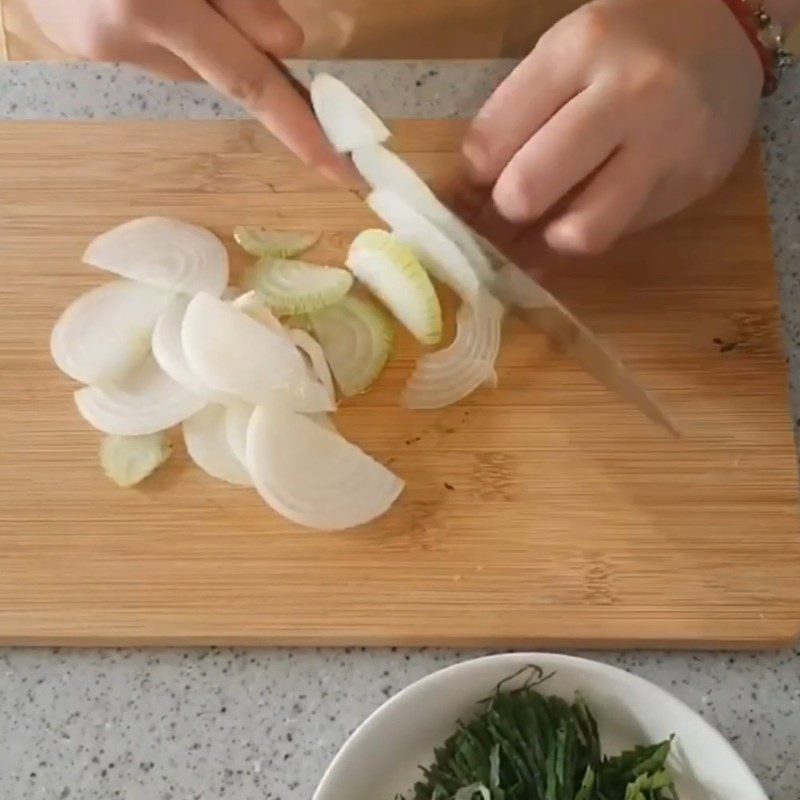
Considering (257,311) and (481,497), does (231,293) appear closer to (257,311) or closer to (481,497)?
(257,311)

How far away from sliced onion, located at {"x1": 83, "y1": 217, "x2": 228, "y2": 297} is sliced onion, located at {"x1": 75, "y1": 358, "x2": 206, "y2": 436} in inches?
3.9

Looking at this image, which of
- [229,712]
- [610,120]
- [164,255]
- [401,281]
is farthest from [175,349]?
[610,120]

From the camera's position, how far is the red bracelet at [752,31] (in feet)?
3.80

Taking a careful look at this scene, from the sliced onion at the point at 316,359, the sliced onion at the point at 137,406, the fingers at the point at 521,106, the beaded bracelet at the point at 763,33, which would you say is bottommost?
the sliced onion at the point at 137,406

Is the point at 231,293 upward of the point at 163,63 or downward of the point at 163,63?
downward

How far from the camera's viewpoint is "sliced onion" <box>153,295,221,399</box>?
1.12 m

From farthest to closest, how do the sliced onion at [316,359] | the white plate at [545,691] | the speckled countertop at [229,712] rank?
the sliced onion at [316,359], the speckled countertop at [229,712], the white plate at [545,691]

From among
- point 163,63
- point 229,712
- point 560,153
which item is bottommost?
point 229,712

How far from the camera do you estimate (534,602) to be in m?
1.06

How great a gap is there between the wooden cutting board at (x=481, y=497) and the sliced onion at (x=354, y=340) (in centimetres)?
2

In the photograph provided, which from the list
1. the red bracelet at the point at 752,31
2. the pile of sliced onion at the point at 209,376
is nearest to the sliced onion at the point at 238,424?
the pile of sliced onion at the point at 209,376

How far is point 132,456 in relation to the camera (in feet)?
3.64

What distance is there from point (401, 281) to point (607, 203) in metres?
0.20

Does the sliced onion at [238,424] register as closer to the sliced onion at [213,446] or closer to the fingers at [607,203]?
the sliced onion at [213,446]
